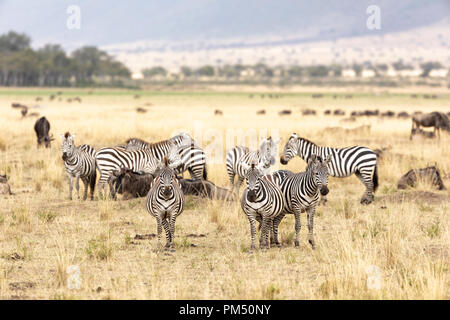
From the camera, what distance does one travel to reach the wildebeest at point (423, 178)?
17484 mm

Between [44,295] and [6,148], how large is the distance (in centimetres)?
1724

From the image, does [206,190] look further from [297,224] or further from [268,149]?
[297,224]

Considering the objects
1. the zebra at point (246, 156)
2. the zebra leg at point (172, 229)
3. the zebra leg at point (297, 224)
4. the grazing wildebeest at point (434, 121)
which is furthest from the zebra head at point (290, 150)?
the grazing wildebeest at point (434, 121)

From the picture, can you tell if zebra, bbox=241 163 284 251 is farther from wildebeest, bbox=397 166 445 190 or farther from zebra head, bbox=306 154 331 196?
wildebeest, bbox=397 166 445 190

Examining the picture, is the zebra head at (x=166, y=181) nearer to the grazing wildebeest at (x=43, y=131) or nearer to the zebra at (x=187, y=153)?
the zebra at (x=187, y=153)

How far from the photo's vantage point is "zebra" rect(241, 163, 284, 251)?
9.66 m

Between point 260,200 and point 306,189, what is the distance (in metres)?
1.00

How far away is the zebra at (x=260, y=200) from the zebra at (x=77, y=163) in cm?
623

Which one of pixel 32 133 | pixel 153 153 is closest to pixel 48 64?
pixel 32 133

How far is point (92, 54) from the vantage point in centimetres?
17400

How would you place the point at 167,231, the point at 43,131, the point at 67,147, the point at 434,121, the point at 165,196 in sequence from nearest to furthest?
1. the point at 165,196
2. the point at 167,231
3. the point at 67,147
4. the point at 43,131
5. the point at 434,121

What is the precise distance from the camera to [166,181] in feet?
31.8

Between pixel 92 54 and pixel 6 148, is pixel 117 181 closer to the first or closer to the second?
pixel 6 148

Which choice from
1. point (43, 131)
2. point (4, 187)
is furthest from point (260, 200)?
point (43, 131)
